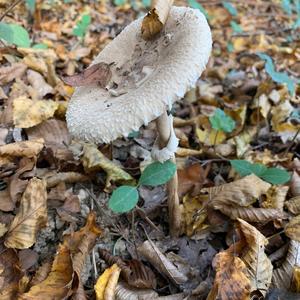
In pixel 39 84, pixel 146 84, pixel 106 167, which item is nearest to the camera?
pixel 146 84

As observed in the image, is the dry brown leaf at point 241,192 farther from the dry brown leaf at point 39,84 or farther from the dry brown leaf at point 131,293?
the dry brown leaf at point 39,84

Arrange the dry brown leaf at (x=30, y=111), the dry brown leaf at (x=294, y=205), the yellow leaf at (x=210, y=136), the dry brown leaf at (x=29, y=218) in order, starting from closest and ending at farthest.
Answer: the dry brown leaf at (x=29, y=218) < the dry brown leaf at (x=294, y=205) < the dry brown leaf at (x=30, y=111) < the yellow leaf at (x=210, y=136)

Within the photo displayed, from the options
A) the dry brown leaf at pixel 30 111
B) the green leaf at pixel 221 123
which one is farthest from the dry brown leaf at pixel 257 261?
the dry brown leaf at pixel 30 111

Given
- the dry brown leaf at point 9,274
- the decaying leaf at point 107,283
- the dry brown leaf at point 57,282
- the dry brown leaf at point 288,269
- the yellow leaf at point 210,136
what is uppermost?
the dry brown leaf at point 9,274

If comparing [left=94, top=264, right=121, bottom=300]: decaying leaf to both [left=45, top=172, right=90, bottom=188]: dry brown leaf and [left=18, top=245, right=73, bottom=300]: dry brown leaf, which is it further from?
[left=45, top=172, right=90, bottom=188]: dry brown leaf

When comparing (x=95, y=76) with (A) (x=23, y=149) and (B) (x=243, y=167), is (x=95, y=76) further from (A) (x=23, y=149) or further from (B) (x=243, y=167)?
(B) (x=243, y=167)

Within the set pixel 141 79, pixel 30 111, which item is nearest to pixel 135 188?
pixel 141 79
